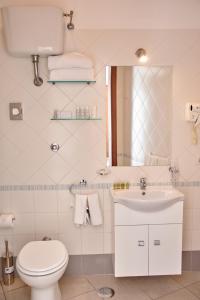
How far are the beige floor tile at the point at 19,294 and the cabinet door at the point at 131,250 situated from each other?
0.77 metres

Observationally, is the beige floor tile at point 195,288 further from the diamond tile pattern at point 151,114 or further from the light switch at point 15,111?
the light switch at point 15,111

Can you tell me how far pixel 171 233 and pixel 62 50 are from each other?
174cm

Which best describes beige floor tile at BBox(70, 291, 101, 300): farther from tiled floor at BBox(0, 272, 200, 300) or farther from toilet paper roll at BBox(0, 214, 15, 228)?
toilet paper roll at BBox(0, 214, 15, 228)

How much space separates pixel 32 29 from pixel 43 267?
5.72 feet

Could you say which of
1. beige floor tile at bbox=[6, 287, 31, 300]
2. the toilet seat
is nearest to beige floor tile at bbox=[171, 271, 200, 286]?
the toilet seat

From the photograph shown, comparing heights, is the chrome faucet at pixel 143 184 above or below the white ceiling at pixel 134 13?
below

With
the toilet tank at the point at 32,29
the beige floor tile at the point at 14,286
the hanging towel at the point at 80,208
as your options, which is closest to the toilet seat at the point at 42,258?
the hanging towel at the point at 80,208

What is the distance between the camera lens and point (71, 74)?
2256 mm

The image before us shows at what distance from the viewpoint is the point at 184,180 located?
2.55m

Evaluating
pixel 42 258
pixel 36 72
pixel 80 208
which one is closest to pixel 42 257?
pixel 42 258

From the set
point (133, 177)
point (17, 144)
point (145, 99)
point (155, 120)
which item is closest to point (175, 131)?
point (155, 120)

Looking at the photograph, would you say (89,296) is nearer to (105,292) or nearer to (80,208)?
(105,292)

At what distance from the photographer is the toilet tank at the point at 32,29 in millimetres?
2105

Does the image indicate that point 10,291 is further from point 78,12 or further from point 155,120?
point 78,12
